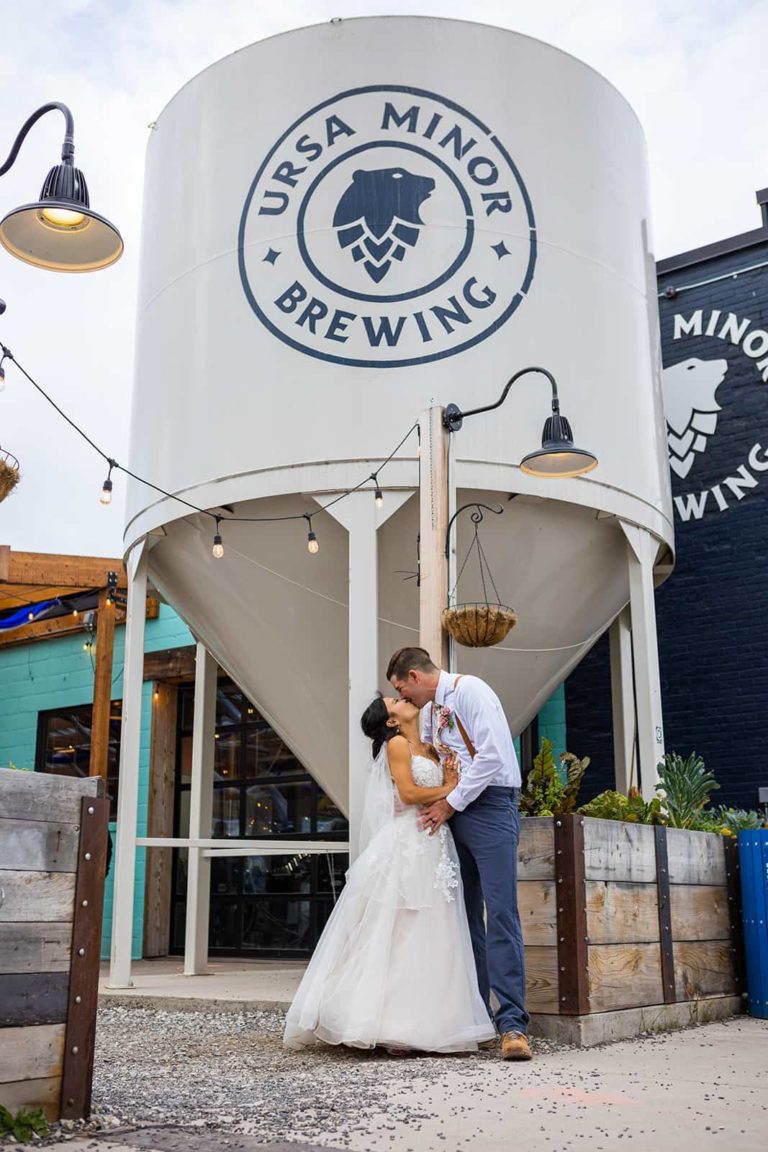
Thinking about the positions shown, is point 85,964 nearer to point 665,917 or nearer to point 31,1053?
point 31,1053

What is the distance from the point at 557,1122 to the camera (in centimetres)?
331

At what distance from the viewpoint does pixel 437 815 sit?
16.0 ft

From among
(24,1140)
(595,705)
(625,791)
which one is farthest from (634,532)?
(24,1140)

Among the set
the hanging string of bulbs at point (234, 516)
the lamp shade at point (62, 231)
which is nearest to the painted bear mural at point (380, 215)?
the hanging string of bulbs at point (234, 516)

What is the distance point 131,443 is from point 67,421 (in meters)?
1.24

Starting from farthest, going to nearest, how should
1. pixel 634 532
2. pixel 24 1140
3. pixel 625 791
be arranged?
pixel 625 791 → pixel 634 532 → pixel 24 1140

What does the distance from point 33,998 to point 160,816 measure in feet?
34.0

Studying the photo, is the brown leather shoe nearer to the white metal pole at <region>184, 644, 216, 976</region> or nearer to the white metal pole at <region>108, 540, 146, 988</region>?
the white metal pole at <region>108, 540, 146, 988</region>

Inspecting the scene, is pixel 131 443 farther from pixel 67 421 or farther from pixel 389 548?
pixel 389 548

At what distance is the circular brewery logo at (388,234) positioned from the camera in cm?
722

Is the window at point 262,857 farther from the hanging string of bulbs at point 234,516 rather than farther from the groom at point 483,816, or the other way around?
the groom at point 483,816

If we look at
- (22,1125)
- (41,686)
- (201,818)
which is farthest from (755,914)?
(41,686)

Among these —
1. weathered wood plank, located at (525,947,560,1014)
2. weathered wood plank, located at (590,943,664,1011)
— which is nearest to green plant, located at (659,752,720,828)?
weathered wood plank, located at (590,943,664,1011)

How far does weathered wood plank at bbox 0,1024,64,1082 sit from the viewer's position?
305 centimetres
